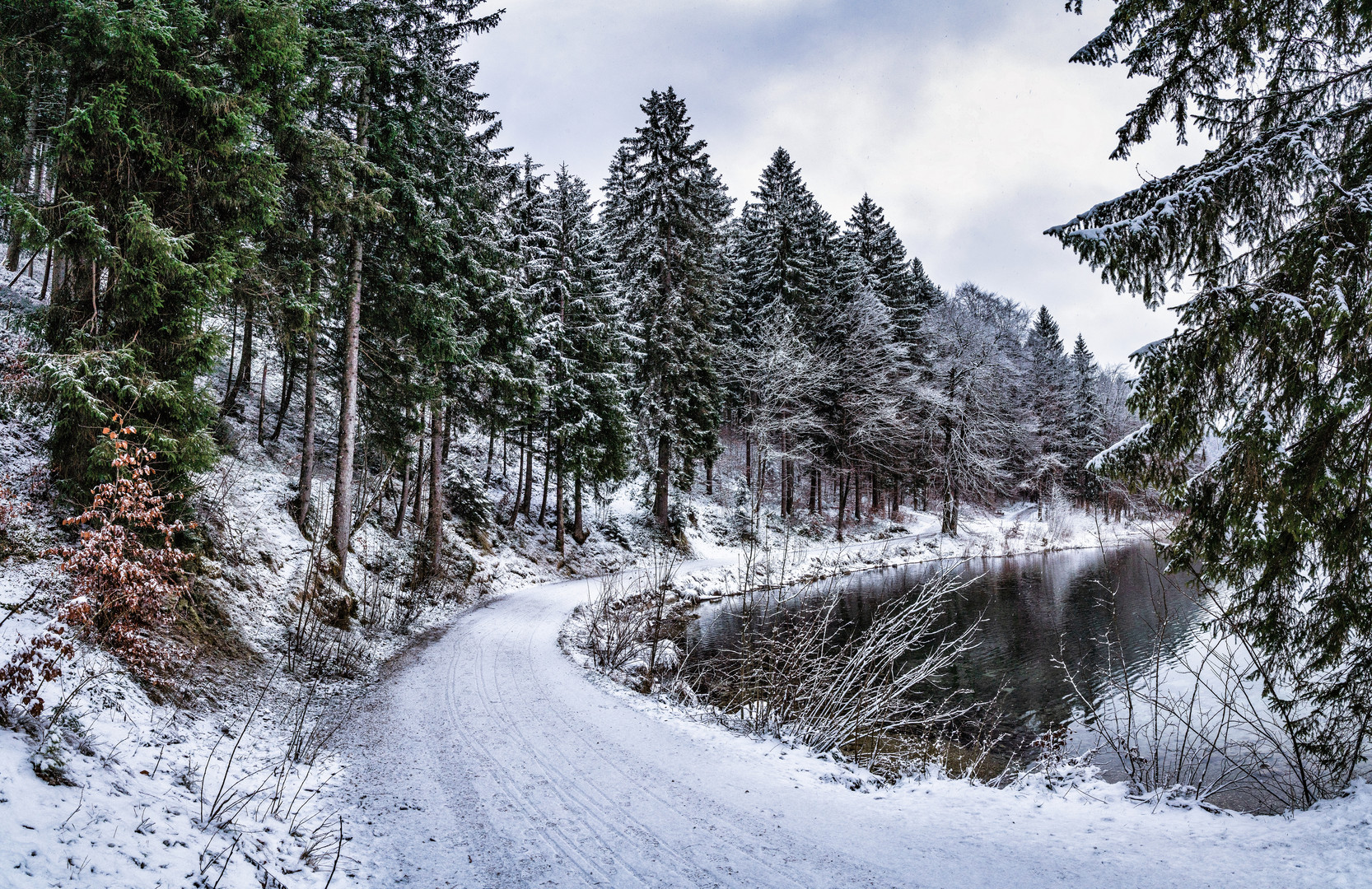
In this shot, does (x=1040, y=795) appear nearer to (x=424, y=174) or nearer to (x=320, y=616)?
(x=320, y=616)

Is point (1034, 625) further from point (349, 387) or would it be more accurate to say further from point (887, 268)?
point (887, 268)

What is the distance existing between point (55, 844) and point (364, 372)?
12853mm

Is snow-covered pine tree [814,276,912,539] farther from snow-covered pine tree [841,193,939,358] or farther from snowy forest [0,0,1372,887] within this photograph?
snowy forest [0,0,1372,887]

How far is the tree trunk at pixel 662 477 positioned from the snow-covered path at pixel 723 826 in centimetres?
1547

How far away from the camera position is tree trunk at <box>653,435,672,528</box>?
21.6 metres

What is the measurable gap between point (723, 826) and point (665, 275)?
19.6 metres

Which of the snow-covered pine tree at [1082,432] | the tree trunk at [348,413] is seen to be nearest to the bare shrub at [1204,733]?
the tree trunk at [348,413]

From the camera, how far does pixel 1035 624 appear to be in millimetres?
13539

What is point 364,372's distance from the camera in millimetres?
13883

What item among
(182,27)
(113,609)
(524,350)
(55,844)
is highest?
(182,27)

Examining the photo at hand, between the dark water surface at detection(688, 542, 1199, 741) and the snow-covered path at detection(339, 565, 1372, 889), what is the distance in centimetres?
185

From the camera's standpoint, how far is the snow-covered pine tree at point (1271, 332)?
3.95m

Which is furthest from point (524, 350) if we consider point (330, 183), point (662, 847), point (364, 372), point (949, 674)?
point (662, 847)

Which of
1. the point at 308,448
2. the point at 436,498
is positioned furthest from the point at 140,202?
the point at 436,498
